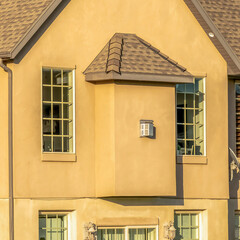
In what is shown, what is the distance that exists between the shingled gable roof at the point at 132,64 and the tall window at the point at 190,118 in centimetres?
107

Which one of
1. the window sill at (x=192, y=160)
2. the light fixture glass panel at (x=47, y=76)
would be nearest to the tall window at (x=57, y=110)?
the light fixture glass panel at (x=47, y=76)

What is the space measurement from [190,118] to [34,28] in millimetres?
5317

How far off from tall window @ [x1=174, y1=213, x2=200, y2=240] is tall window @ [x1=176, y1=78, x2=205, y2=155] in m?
1.75

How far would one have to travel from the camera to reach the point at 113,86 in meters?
29.3

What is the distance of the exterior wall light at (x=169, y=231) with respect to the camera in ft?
→ 99.2

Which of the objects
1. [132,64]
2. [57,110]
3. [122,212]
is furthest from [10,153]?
[132,64]

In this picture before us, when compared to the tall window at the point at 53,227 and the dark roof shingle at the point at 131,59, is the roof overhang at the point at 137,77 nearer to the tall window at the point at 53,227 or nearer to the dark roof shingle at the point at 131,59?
the dark roof shingle at the point at 131,59

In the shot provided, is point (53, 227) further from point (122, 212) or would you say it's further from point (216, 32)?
point (216, 32)

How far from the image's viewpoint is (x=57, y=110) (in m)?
29.6

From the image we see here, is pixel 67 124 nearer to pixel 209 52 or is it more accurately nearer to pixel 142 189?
pixel 142 189

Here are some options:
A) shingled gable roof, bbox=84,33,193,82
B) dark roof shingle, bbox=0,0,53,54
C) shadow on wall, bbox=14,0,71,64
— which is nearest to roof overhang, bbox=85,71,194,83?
shingled gable roof, bbox=84,33,193,82

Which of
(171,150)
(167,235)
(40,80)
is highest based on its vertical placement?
(40,80)

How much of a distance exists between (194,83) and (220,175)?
2674mm

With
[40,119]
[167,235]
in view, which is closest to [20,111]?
[40,119]
